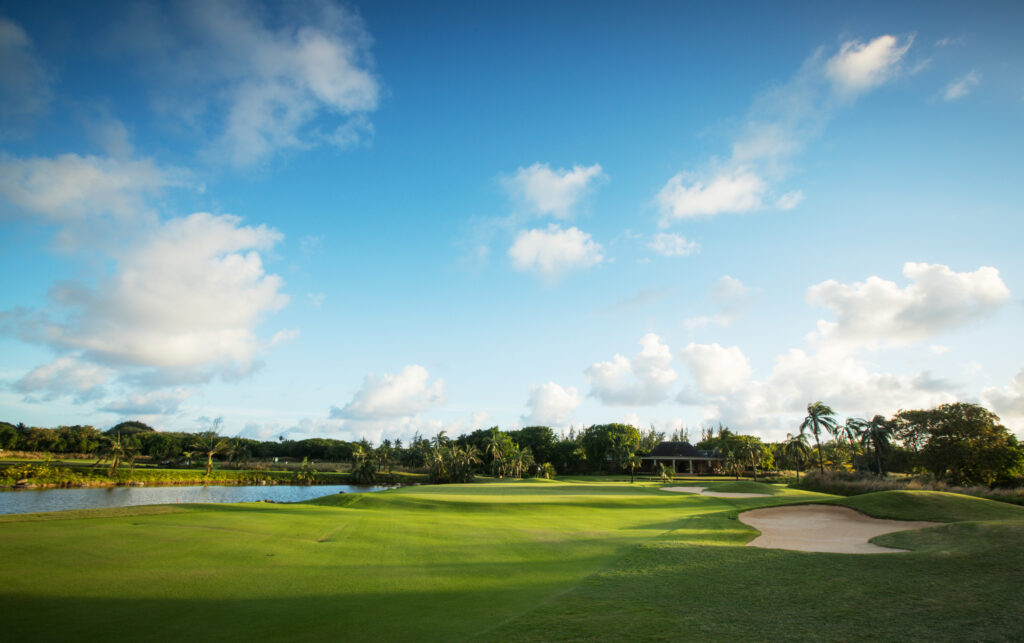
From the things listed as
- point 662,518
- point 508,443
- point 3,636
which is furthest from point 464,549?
point 508,443

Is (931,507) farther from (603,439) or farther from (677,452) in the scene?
(603,439)

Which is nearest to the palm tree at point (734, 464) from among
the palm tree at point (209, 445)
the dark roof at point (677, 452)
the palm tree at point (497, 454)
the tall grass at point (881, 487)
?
the dark roof at point (677, 452)

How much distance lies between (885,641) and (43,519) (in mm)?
23443

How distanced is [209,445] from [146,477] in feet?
55.2

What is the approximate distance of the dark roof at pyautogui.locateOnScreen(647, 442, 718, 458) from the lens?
93.4 meters

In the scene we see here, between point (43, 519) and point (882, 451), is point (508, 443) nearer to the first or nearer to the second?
point (882, 451)

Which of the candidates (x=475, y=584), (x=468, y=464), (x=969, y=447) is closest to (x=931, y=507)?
(x=475, y=584)

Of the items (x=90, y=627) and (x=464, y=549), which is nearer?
(x=90, y=627)

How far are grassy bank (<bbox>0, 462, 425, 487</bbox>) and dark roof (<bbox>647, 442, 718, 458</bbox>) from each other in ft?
156

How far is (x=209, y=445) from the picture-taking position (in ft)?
283

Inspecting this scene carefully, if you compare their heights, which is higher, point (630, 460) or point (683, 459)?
point (630, 460)

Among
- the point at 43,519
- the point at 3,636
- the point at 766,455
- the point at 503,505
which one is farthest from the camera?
the point at 766,455

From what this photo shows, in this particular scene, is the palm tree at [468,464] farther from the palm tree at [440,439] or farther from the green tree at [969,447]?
the green tree at [969,447]

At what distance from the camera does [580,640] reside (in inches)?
270
